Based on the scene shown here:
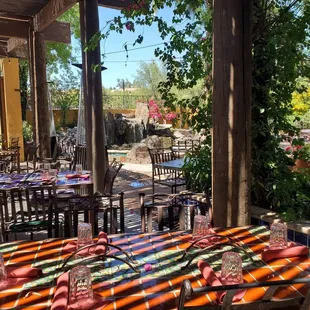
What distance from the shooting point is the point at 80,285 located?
1.31 metres

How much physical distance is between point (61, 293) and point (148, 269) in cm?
40

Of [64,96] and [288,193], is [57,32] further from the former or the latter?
[64,96]

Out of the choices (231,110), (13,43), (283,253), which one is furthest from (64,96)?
(283,253)

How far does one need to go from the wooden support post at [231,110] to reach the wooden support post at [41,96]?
19.2 feet

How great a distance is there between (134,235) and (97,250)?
0.34 meters

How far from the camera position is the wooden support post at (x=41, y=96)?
759cm

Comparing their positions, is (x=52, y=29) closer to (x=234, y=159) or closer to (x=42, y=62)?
(x=42, y=62)

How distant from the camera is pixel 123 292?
1369 mm

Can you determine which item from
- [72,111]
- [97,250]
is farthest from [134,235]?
[72,111]

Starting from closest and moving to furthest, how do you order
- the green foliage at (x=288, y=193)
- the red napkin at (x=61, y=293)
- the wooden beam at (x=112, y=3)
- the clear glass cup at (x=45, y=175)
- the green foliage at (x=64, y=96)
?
the red napkin at (x=61, y=293) < the green foliage at (x=288, y=193) < the clear glass cup at (x=45, y=175) < the wooden beam at (x=112, y=3) < the green foliage at (x=64, y=96)

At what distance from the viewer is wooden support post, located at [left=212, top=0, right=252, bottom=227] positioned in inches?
89.0

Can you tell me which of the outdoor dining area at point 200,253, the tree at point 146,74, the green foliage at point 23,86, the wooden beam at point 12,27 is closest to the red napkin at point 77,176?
the outdoor dining area at point 200,253

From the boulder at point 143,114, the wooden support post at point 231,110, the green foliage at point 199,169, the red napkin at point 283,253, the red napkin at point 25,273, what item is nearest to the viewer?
the red napkin at point 25,273

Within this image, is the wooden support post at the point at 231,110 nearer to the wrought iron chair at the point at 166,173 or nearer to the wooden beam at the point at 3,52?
the wrought iron chair at the point at 166,173
